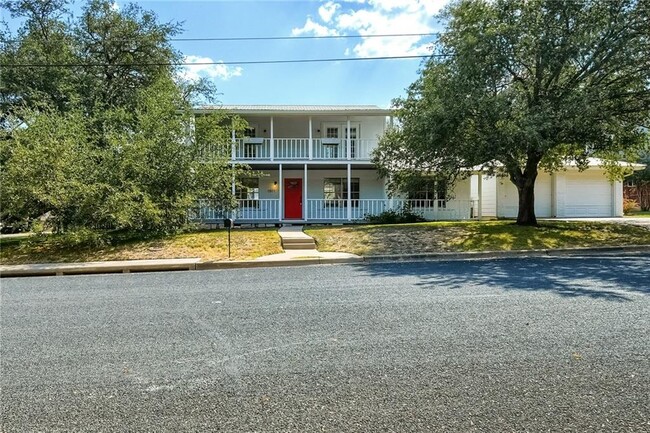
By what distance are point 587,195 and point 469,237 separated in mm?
14137

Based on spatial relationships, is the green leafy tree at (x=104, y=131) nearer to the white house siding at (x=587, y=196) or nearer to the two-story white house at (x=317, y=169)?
the two-story white house at (x=317, y=169)

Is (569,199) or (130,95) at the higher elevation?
(130,95)

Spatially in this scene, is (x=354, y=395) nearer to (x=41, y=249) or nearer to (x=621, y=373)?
(x=621, y=373)

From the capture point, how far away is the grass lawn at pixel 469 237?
1307 centimetres

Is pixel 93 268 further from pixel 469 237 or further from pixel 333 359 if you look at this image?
pixel 469 237

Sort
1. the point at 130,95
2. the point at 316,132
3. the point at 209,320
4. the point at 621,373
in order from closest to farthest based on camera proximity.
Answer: the point at 621,373 < the point at 209,320 < the point at 130,95 < the point at 316,132

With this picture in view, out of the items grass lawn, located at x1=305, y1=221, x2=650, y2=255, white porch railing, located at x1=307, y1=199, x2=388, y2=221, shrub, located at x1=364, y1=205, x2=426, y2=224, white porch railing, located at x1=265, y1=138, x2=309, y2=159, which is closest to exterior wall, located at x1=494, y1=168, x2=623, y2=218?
shrub, located at x1=364, y1=205, x2=426, y2=224

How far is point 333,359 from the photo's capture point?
161 inches

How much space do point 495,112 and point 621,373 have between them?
1064 cm

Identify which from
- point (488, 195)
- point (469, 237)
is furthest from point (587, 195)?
point (469, 237)

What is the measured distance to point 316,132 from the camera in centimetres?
2238

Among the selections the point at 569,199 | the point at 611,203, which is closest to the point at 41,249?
the point at 569,199

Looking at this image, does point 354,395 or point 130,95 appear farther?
point 130,95

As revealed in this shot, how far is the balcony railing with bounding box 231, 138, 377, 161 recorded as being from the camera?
2069cm
